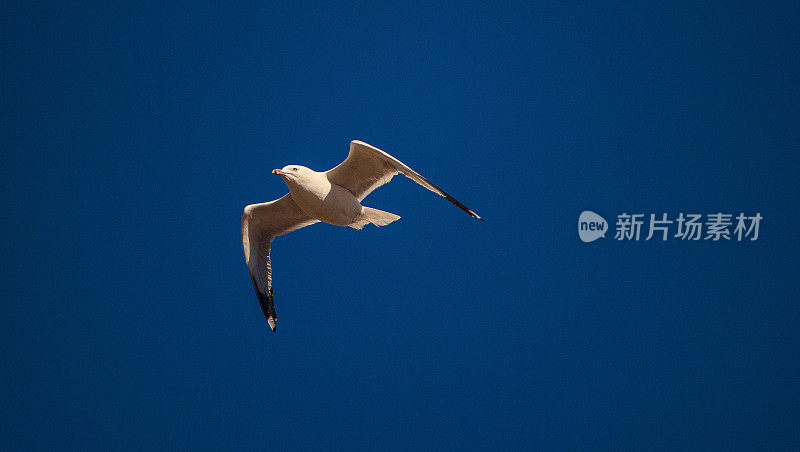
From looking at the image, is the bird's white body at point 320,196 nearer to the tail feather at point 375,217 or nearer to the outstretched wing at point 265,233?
the tail feather at point 375,217

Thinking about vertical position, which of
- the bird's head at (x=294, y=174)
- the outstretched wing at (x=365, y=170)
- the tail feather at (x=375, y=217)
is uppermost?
the outstretched wing at (x=365, y=170)

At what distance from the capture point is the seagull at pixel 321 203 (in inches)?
201

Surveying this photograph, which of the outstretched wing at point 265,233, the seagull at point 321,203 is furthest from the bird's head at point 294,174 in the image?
the outstretched wing at point 265,233

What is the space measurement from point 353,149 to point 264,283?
1268mm

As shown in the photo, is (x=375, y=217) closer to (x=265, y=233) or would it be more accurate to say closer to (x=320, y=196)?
(x=320, y=196)

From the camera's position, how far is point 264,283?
5879 mm

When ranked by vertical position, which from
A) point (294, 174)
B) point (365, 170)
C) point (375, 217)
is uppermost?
point (365, 170)

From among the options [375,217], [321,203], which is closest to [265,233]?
[321,203]

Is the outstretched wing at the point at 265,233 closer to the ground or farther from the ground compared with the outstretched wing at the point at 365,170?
closer to the ground

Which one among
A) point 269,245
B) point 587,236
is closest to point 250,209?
point 269,245

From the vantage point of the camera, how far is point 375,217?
210 inches

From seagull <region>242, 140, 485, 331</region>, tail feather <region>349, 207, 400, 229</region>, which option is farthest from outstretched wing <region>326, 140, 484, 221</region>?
tail feather <region>349, 207, 400, 229</region>

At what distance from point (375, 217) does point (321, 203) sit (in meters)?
0.35

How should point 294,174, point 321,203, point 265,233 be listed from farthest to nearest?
1. point 265,233
2. point 321,203
3. point 294,174
